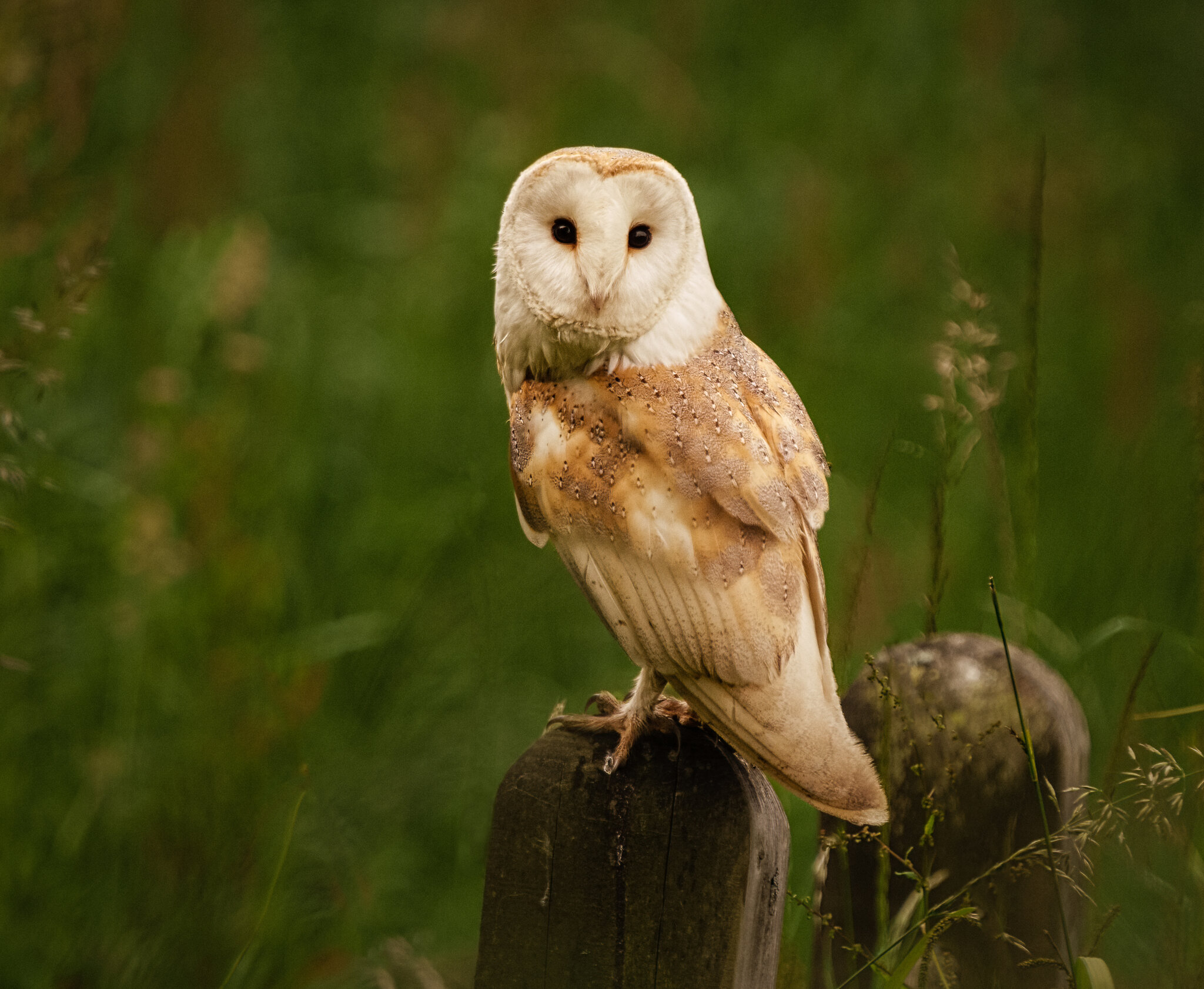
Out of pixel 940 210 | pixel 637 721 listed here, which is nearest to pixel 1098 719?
pixel 637 721

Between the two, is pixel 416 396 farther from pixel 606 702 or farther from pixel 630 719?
pixel 630 719

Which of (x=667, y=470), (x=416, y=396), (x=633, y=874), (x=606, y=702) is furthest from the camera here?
(x=416, y=396)

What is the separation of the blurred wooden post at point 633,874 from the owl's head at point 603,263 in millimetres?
539

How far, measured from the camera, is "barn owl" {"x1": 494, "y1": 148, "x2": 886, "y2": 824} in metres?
1.29

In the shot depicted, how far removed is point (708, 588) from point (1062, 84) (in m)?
4.50

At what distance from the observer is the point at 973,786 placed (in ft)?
4.61

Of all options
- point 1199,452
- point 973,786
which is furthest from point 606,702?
point 1199,452

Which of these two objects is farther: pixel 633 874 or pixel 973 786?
pixel 973 786

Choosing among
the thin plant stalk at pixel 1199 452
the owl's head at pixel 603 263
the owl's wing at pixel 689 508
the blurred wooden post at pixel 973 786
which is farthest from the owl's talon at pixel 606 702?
the thin plant stalk at pixel 1199 452

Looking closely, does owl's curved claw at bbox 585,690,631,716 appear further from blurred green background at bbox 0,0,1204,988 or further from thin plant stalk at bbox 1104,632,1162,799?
thin plant stalk at bbox 1104,632,1162,799

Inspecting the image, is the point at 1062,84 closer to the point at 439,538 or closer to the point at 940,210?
the point at 940,210

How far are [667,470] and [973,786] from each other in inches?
22.6

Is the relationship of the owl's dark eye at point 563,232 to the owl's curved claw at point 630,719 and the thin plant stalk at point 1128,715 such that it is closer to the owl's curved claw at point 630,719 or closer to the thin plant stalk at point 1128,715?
the owl's curved claw at point 630,719

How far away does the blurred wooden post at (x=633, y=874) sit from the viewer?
1.12m
